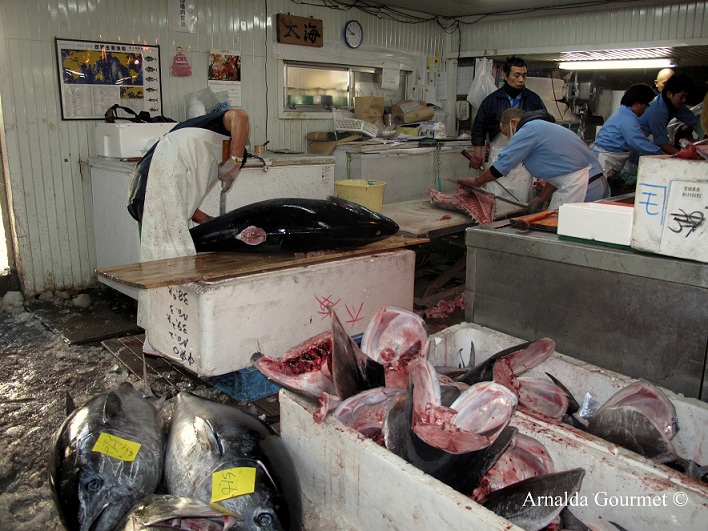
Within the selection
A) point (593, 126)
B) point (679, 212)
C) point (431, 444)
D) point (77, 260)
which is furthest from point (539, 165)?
point (593, 126)

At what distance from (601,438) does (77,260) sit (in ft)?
18.0

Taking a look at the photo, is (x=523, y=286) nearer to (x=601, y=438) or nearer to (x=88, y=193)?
(x=601, y=438)

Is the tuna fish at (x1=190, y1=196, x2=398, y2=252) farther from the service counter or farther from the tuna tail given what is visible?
the tuna tail

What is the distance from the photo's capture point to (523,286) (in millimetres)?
2523

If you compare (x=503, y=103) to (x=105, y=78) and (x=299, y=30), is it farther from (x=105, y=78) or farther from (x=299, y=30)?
(x=105, y=78)

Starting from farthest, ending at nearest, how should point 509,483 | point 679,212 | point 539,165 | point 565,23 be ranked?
point 565,23
point 539,165
point 679,212
point 509,483

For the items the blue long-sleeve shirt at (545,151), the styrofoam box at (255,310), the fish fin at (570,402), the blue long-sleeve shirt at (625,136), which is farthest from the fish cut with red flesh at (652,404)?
the blue long-sleeve shirt at (625,136)

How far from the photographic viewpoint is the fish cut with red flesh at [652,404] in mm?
1843

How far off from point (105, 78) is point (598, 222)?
504cm

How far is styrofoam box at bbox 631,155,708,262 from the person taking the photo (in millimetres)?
1878

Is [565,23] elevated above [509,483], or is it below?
above

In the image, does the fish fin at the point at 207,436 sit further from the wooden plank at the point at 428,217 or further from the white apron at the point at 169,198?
the wooden plank at the point at 428,217

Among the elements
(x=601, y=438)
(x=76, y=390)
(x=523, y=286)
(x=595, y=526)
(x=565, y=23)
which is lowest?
(x=76, y=390)

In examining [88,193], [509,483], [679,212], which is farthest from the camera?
[88,193]
